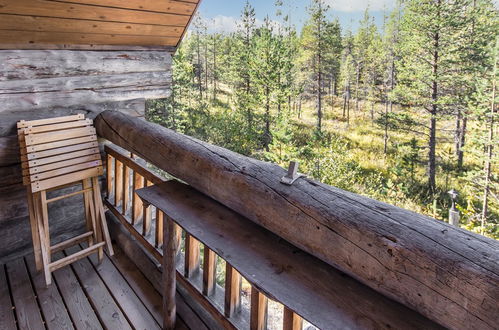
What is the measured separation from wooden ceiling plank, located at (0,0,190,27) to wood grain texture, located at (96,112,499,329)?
155cm

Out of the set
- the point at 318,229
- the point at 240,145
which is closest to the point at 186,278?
the point at 318,229

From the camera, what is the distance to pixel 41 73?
2.40 meters

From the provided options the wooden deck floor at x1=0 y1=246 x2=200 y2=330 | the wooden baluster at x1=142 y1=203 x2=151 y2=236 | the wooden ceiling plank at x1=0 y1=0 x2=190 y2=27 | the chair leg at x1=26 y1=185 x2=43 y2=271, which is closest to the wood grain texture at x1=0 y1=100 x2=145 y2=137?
the chair leg at x1=26 y1=185 x2=43 y2=271

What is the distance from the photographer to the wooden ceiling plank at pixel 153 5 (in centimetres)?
223

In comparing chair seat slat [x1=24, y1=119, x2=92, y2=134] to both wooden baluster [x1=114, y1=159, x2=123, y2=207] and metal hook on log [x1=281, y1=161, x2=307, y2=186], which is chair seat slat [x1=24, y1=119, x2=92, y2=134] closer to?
wooden baluster [x1=114, y1=159, x2=123, y2=207]

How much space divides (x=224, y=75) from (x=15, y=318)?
27737 millimetres

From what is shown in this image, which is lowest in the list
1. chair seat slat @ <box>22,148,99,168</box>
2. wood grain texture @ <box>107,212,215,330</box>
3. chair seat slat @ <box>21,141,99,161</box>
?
wood grain texture @ <box>107,212,215,330</box>

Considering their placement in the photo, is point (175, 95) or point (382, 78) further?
point (382, 78)

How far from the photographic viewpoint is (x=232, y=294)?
1.47m

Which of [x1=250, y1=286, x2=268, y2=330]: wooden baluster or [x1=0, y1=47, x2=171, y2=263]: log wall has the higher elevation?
[x1=0, y1=47, x2=171, y2=263]: log wall

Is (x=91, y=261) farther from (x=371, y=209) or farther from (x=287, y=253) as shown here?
(x=371, y=209)

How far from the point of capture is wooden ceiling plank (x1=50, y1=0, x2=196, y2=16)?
2.23 meters

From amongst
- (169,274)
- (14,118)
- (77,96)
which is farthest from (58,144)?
(169,274)

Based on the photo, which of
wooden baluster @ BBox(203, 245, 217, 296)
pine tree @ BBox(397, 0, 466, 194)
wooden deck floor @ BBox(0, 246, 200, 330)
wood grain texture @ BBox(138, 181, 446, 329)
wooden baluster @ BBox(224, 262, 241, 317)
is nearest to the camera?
wood grain texture @ BBox(138, 181, 446, 329)
